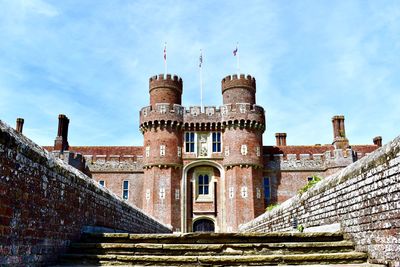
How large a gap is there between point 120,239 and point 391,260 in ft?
14.8

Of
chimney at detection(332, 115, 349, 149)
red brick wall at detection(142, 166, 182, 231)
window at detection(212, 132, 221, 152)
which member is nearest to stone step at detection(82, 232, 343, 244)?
red brick wall at detection(142, 166, 182, 231)

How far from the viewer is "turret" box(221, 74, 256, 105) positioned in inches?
1312

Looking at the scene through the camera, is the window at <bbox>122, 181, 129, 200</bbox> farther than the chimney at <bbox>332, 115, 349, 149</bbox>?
Yes

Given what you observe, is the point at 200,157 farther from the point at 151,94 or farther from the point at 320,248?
the point at 320,248

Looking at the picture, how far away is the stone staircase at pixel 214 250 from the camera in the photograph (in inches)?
253

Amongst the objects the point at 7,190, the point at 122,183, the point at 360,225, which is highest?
the point at 122,183

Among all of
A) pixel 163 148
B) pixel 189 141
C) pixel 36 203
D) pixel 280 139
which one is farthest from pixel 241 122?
pixel 36 203

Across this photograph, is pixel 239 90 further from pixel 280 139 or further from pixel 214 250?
pixel 214 250

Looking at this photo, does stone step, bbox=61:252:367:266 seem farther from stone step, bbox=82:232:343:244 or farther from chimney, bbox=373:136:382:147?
chimney, bbox=373:136:382:147

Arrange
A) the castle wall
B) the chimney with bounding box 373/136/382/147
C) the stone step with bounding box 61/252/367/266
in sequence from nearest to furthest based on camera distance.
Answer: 1. the stone step with bounding box 61/252/367/266
2. the castle wall
3. the chimney with bounding box 373/136/382/147

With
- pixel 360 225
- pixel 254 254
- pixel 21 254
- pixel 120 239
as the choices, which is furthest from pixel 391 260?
pixel 21 254

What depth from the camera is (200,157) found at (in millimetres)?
32500

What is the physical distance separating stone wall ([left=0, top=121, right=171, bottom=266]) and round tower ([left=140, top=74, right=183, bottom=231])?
74.6ft

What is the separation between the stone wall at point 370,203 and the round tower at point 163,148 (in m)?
22.3
